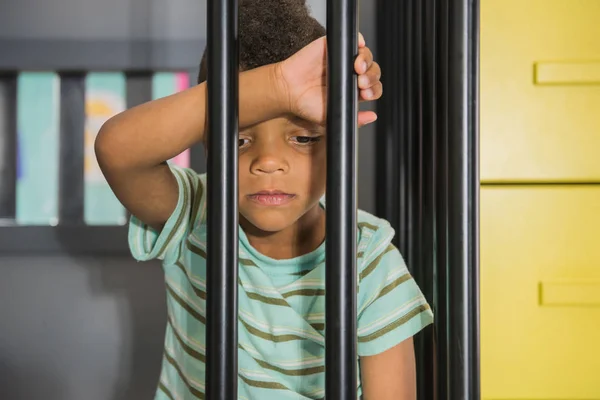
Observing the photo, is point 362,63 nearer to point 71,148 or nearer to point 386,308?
point 386,308

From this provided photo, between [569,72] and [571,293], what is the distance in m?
0.32

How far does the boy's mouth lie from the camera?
0.69 m

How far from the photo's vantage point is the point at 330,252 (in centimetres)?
47

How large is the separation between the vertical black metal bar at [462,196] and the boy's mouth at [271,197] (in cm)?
24

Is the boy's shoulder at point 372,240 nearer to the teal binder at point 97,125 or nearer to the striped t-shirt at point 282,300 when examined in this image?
the striped t-shirt at point 282,300

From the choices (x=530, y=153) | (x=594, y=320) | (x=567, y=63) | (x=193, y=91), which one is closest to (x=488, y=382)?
(x=594, y=320)

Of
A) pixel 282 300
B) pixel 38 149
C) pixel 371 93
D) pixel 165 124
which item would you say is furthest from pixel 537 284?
pixel 38 149

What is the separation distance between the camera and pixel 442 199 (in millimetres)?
511

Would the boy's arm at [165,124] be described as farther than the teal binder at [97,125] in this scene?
No

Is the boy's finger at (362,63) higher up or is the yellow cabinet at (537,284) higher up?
the boy's finger at (362,63)

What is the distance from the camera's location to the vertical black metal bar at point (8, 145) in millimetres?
1248

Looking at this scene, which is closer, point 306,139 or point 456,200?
point 456,200

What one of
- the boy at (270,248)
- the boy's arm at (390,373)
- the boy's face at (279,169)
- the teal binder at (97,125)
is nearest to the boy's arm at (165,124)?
the boy at (270,248)

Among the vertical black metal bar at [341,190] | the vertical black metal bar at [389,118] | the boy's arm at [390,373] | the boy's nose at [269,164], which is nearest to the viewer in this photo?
the vertical black metal bar at [341,190]
